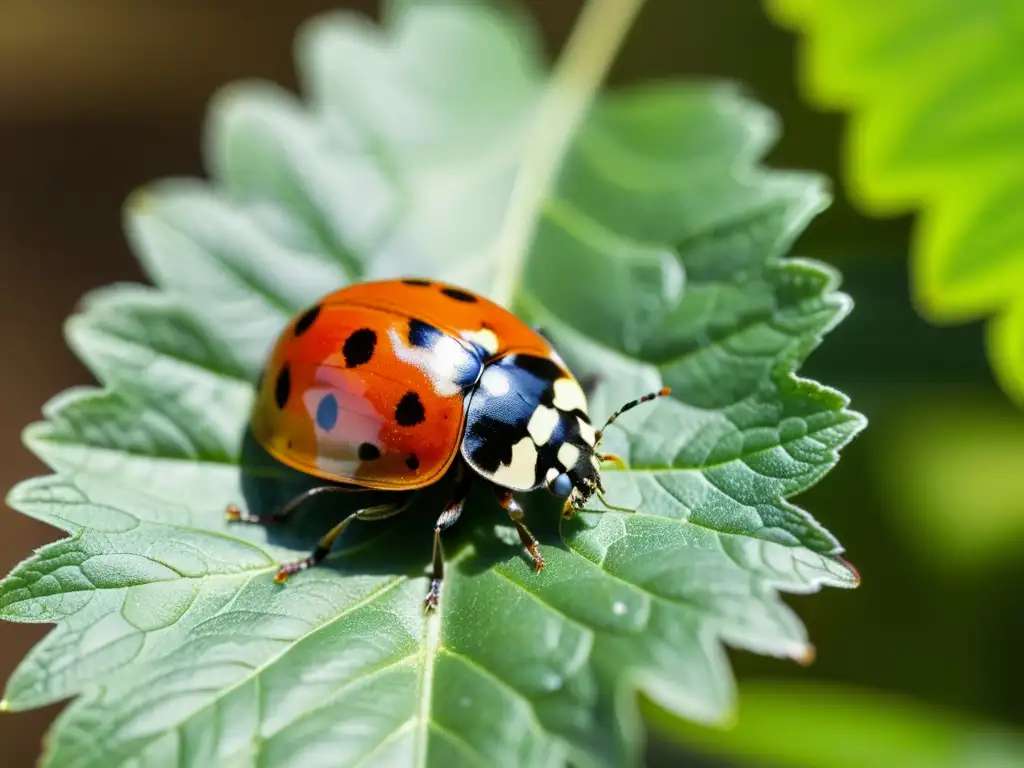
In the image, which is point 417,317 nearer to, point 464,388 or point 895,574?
point 464,388

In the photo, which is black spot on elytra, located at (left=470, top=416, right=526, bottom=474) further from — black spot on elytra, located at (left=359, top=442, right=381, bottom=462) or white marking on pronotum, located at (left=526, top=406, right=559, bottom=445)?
black spot on elytra, located at (left=359, top=442, right=381, bottom=462)

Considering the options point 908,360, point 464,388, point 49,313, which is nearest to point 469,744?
point 464,388

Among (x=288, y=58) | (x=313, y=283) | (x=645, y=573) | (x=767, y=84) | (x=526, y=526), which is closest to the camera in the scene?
(x=645, y=573)

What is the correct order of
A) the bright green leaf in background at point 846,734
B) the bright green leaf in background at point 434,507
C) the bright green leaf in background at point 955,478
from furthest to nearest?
the bright green leaf in background at point 955,478 < the bright green leaf in background at point 846,734 < the bright green leaf in background at point 434,507

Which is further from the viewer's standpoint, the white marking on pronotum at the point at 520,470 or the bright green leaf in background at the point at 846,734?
the bright green leaf in background at the point at 846,734

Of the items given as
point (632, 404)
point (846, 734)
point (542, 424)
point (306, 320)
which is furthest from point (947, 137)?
point (846, 734)

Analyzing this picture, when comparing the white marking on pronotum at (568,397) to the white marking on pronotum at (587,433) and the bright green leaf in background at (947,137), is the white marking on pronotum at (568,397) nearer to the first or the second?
the white marking on pronotum at (587,433)

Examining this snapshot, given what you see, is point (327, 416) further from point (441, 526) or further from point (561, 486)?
point (561, 486)

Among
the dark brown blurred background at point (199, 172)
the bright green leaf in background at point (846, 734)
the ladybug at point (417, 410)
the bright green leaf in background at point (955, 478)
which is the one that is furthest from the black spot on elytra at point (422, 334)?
the bright green leaf in background at point (955, 478)
